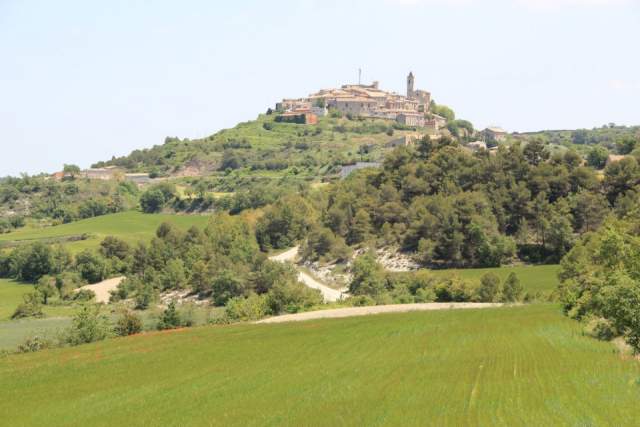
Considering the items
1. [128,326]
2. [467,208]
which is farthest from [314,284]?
[128,326]

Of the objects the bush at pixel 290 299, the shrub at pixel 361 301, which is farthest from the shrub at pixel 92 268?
the shrub at pixel 361 301

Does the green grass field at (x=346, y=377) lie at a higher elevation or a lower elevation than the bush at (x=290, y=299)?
higher

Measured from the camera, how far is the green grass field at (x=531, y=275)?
60.3m

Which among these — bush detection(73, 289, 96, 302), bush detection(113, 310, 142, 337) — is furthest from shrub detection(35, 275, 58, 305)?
bush detection(113, 310, 142, 337)

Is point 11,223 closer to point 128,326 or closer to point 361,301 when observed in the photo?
point 128,326

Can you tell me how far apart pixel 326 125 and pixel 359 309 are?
130705 millimetres

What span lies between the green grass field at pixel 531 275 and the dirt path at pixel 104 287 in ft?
109

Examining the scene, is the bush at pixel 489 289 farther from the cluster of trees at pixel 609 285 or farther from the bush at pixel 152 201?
the bush at pixel 152 201

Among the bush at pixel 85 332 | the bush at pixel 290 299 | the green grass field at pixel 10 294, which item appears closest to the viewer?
the bush at pixel 85 332

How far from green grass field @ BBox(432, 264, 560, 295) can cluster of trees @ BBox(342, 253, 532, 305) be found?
1851 mm

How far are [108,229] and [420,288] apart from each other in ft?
209

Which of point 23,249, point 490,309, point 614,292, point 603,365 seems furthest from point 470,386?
point 23,249

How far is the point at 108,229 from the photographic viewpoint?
114750 mm

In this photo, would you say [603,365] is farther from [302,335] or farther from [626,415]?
[302,335]
